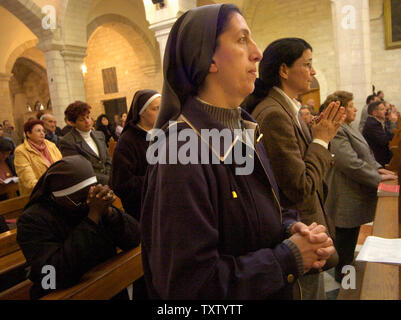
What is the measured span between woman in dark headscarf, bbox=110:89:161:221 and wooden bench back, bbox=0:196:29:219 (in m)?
1.75

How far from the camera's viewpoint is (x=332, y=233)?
1929mm

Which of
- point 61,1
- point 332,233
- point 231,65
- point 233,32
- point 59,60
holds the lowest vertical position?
point 332,233

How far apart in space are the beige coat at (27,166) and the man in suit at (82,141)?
621 mm

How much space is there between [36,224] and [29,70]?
2148 cm

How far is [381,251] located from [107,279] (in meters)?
1.44

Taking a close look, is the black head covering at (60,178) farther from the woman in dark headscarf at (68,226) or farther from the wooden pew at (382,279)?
the wooden pew at (382,279)

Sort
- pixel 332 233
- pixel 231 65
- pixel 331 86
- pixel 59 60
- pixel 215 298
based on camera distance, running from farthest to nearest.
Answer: pixel 331 86
pixel 59 60
pixel 332 233
pixel 231 65
pixel 215 298

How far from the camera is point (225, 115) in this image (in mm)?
1152

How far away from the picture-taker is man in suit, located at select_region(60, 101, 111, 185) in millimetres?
3766

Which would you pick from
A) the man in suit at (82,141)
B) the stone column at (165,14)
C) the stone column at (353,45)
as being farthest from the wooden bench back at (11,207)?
the stone column at (353,45)

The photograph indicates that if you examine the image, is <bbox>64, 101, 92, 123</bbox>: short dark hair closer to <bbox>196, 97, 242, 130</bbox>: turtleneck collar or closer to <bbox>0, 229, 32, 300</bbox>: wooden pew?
<bbox>0, 229, 32, 300</bbox>: wooden pew

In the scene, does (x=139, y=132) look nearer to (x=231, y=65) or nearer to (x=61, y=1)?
(x=231, y=65)
